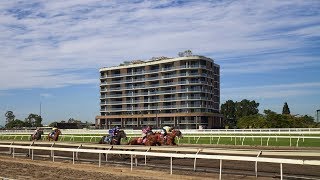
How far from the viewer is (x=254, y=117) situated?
67000 mm

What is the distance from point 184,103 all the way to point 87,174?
77367 millimetres

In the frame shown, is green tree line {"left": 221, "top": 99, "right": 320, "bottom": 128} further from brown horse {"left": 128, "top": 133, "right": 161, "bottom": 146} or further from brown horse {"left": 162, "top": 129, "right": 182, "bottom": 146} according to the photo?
brown horse {"left": 128, "top": 133, "right": 161, "bottom": 146}

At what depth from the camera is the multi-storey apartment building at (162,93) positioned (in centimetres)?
8938

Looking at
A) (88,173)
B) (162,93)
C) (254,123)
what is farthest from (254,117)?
(88,173)

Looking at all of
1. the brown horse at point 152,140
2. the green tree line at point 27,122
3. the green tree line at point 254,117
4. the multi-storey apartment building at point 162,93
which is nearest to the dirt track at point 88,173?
the brown horse at point 152,140

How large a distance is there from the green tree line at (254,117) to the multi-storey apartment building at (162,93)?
27.4ft

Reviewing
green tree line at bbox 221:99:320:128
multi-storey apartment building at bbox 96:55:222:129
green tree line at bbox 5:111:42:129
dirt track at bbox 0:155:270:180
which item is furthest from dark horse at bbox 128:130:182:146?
green tree line at bbox 5:111:42:129

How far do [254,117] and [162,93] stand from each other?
103 ft

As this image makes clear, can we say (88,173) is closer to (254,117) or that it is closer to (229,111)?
(254,117)

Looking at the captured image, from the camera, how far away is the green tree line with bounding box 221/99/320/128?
56.6 metres

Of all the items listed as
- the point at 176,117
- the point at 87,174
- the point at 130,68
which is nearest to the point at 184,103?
the point at 176,117

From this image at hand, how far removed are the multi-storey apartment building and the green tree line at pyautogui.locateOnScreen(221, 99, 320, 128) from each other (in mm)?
8352

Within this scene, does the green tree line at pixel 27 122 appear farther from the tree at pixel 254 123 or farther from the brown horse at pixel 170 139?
the brown horse at pixel 170 139

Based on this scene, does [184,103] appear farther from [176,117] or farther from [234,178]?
[234,178]
